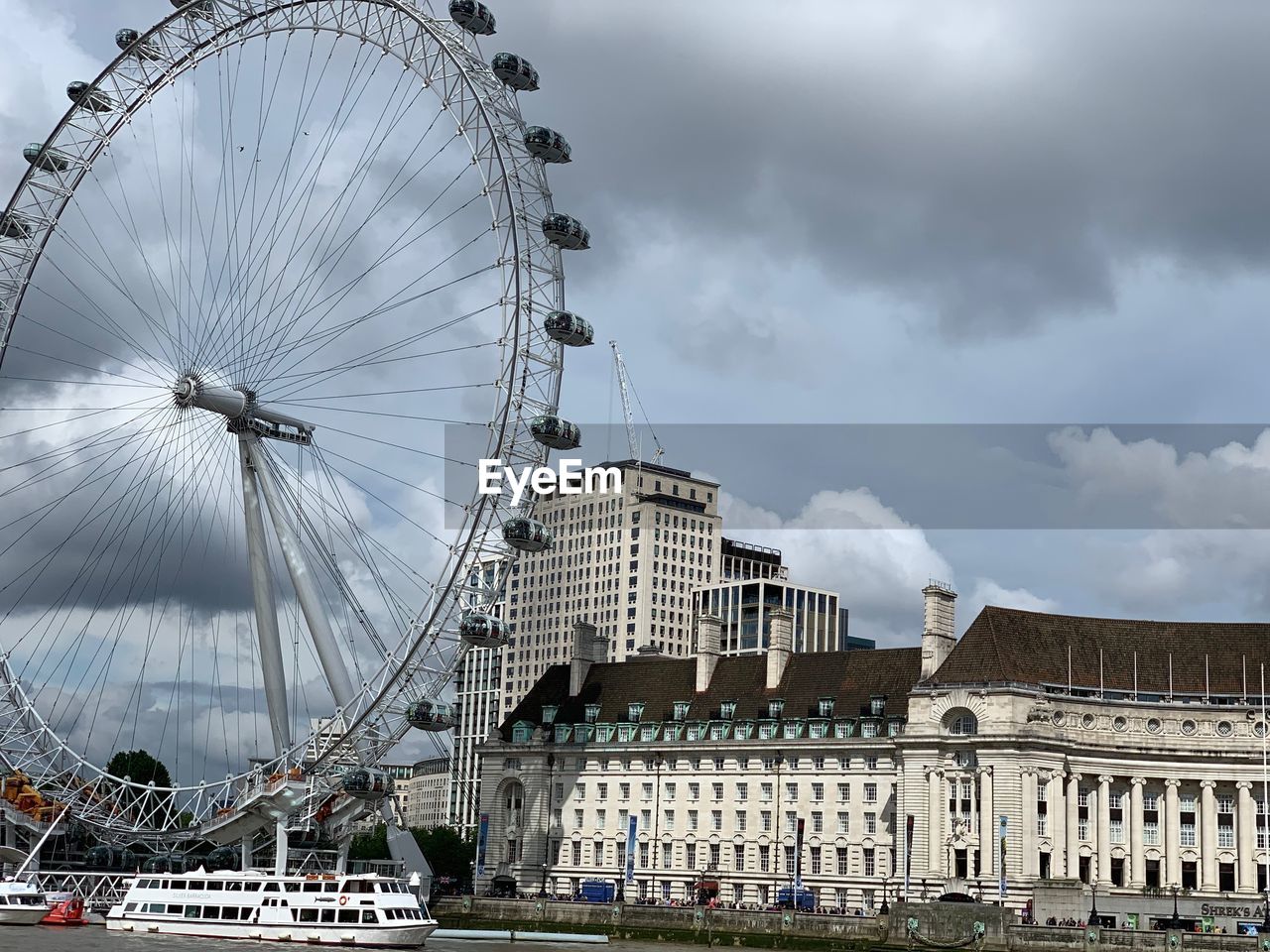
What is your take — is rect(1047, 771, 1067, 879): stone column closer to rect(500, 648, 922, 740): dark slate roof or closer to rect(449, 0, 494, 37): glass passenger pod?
rect(500, 648, 922, 740): dark slate roof

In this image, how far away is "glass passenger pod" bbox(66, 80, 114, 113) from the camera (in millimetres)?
85562

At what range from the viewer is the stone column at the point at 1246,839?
4109 inches

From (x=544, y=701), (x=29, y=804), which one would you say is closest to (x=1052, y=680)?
(x=544, y=701)

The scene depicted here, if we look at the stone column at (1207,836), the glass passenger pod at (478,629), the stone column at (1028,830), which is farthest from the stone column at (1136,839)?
the glass passenger pod at (478,629)

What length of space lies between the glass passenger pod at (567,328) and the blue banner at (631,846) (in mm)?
42304

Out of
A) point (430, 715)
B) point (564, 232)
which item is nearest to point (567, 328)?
point (564, 232)

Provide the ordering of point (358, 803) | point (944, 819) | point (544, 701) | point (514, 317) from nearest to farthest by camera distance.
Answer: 1. point (514, 317)
2. point (358, 803)
3. point (944, 819)
4. point (544, 701)

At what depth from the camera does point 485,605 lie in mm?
83750

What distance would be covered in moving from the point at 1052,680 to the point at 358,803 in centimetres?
4562

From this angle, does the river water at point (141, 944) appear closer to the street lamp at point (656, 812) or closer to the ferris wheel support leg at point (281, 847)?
the ferris wheel support leg at point (281, 847)

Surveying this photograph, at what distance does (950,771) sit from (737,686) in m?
20.1

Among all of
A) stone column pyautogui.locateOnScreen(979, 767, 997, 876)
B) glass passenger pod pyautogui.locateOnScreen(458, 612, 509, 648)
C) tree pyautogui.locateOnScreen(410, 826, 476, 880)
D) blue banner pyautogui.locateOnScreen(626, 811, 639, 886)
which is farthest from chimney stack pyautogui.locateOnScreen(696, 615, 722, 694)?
tree pyautogui.locateOnScreen(410, 826, 476, 880)

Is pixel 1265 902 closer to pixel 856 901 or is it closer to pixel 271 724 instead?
pixel 856 901

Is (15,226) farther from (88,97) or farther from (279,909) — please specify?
(279,909)
